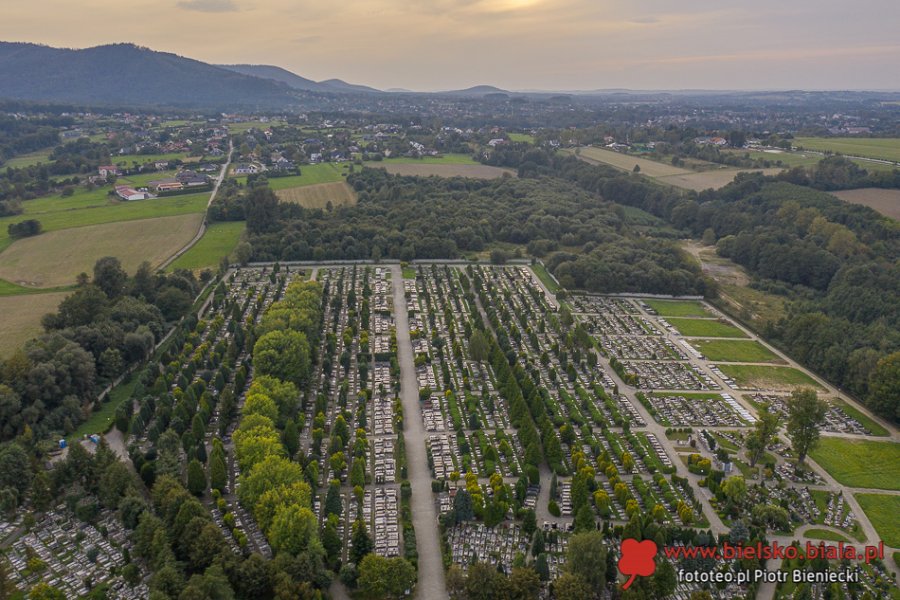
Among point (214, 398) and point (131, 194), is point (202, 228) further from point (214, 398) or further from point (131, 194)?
point (214, 398)

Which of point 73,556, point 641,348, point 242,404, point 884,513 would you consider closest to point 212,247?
point 242,404

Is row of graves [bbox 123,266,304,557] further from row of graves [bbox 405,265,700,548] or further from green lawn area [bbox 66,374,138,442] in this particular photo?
row of graves [bbox 405,265,700,548]

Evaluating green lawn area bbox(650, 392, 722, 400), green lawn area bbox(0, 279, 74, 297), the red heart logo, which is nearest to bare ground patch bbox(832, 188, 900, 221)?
green lawn area bbox(650, 392, 722, 400)

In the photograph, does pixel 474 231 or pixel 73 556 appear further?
pixel 474 231

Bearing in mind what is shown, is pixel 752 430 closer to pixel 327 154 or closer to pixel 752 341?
pixel 752 341

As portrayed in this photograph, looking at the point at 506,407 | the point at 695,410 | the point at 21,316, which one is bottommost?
the point at 695,410
